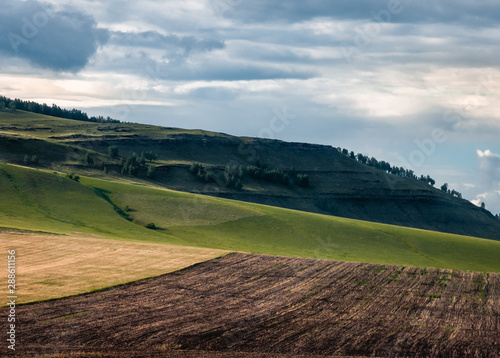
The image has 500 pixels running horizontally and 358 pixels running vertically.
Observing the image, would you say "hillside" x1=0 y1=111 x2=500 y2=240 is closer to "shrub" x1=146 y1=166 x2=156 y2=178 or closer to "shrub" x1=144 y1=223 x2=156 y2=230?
"shrub" x1=146 y1=166 x2=156 y2=178

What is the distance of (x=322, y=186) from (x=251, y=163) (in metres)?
25.1

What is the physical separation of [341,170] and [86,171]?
89749 millimetres

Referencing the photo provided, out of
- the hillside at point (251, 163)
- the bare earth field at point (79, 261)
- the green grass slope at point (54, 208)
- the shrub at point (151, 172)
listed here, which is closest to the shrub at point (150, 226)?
the green grass slope at point (54, 208)

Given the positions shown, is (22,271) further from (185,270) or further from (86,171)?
(86,171)

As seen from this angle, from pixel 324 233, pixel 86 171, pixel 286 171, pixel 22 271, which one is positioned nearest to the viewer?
pixel 22 271

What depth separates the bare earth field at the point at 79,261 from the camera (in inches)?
1147

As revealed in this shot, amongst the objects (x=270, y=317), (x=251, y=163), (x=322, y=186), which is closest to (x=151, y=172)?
(x=251, y=163)

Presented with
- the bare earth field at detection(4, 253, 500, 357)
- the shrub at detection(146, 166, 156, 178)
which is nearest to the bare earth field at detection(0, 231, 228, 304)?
the bare earth field at detection(4, 253, 500, 357)

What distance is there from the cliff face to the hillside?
0.30 meters

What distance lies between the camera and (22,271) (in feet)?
106

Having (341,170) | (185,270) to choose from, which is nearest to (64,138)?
(341,170)

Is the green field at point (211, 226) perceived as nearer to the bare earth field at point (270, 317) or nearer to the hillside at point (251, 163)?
the bare earth field at point (270, 317)

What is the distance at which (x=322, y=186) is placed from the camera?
159 meters

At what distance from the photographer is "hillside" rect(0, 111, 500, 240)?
125312mm
